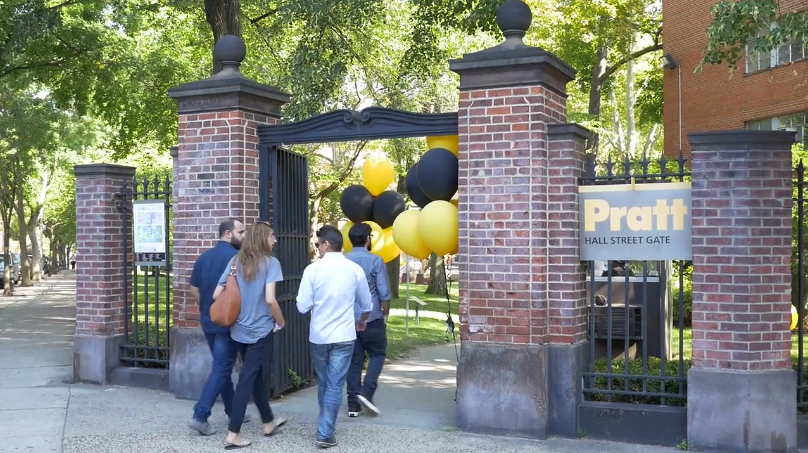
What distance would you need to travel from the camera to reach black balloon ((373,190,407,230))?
8.77 meters

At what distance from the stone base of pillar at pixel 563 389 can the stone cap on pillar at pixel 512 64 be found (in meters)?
2.20

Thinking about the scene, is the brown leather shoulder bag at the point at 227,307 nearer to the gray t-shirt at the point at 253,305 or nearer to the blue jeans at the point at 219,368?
the gray t-shirt at the point at 253,305

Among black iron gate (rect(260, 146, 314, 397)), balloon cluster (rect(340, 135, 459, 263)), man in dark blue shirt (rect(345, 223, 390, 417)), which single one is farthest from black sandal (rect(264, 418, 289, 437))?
balloon cluster (rect(340, 135, 459, 263))

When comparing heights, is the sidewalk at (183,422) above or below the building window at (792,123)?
below

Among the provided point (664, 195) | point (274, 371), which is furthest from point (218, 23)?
point (664, 195)

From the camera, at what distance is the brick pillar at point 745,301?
6273 millimetres

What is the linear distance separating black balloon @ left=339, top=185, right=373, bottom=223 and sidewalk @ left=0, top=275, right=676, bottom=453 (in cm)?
187

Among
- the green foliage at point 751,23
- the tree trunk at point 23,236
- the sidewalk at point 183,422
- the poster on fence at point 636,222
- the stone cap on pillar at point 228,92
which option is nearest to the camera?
the sidewalk at point 183,422

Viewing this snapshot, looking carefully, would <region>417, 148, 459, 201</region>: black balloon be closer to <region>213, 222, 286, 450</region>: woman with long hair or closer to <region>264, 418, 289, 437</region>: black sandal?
<region>213, 222, 286, 450</region>: woman with long hair

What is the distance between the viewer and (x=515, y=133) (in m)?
6.92

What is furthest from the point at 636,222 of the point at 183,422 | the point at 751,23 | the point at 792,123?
the point at 792,123

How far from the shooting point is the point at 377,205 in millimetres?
8836

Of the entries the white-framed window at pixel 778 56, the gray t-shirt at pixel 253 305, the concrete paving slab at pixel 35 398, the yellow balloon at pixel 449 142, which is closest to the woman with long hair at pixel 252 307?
the gray t-shirt at pixel 253 305

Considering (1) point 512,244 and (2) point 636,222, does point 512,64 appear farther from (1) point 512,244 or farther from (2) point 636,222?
(2) point 636,222
